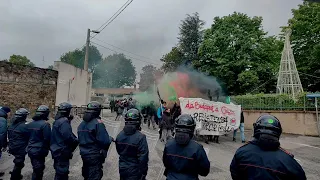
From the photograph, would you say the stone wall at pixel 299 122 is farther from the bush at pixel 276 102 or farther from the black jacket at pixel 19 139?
the black jacket at pixel 19 139

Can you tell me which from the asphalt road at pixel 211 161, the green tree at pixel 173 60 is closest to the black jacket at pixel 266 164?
the asphalt road at pixel 211 161

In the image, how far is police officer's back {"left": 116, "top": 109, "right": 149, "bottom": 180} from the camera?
13.3ft

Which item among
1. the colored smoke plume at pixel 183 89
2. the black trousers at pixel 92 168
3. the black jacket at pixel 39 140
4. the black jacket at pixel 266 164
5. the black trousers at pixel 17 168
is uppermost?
the colored smoke plume at pixel 183 89

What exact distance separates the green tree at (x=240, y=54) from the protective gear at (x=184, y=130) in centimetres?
2460

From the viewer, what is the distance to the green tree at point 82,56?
2492 inches

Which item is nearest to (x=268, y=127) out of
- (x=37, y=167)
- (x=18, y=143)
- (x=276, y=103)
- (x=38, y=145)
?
(x=38, y=145)

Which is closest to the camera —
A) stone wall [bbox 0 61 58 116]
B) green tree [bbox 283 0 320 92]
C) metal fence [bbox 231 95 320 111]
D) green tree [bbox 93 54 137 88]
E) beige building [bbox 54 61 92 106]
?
metal fence [bbox 231 95 320 111]

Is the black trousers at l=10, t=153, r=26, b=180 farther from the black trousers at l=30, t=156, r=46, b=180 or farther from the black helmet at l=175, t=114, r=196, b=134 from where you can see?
the black helmet at l=175, t=114, r=196, b=134

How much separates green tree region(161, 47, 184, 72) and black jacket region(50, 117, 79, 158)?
2899 centimetres

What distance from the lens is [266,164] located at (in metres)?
2.56

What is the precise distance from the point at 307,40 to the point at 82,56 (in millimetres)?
50976

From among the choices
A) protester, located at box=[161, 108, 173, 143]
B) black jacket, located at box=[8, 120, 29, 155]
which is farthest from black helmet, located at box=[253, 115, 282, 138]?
protester, located at box=[161, 108, 173, 143]

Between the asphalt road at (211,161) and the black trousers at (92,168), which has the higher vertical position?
the black trousers at (92,168)

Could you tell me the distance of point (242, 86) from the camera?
27.1m
